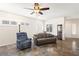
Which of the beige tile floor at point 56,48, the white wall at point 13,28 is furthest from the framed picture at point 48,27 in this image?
the beige tile floor at point 56,48

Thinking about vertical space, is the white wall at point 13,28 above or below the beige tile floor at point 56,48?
above

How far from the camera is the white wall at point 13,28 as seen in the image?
390 centimetres

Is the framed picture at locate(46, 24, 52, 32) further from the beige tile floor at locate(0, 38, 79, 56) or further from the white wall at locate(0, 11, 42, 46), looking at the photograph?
the beige tile floor at locate(0, 38, 79, 56)

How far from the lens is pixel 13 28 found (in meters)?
4.25

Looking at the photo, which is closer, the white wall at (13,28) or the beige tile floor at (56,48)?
the white wall at (13,28)

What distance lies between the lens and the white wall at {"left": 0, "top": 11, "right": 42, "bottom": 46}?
390 cm

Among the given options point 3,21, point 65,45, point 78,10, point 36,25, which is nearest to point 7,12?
point 3,21

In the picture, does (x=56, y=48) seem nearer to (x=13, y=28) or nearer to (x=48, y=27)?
(x=48, y=27)

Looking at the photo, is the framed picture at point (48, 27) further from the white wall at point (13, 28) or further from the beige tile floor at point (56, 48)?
the beige tile floor at point (56, 48)

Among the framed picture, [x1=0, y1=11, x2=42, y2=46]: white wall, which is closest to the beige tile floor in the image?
[x1=0, y1=11, x2=42, y2=46]: white wall

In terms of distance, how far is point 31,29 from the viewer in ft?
12.9

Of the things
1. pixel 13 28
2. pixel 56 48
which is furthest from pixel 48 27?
pixel 56 48

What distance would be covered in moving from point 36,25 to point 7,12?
132 cm

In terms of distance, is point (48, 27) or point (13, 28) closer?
point (48, 27)
